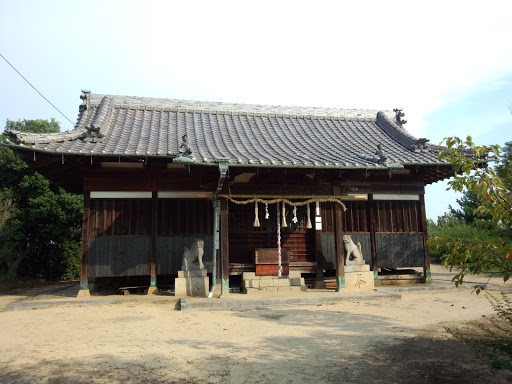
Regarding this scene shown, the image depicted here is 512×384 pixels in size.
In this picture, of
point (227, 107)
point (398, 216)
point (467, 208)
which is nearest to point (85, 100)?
point (227, 107)

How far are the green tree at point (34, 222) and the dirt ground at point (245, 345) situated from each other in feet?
28.5

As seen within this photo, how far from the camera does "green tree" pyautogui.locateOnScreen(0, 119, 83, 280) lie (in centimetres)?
1612

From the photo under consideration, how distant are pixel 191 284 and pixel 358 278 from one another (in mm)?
4865

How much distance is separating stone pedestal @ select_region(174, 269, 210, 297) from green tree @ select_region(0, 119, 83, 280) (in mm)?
9323

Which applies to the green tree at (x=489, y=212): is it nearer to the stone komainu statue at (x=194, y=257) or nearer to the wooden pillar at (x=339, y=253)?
the wooden pillar at (x=339, y=253)

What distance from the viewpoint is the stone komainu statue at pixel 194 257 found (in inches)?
400

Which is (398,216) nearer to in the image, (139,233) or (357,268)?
(357,268)

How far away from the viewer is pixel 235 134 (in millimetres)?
12805

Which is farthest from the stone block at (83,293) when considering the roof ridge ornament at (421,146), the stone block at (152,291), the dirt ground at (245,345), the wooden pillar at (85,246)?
the roof ridge ornament at (421,146)

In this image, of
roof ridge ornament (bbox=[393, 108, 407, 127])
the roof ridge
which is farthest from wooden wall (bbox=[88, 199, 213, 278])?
roof ridge ornament (bbox=[393, 108, 407, 127])

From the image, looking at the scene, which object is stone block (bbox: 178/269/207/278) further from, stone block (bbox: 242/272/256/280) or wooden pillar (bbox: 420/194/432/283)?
wooden pillar (bbox: 420/194/432/283)

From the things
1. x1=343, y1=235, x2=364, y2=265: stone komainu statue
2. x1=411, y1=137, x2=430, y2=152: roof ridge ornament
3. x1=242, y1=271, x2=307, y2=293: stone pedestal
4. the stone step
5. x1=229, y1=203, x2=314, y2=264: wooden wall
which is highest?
x1=411, y1=137, x2=430, y2=152: roof ridge ornament

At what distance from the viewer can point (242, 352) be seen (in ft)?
17.3

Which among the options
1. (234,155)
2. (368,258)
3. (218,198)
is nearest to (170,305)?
(218,198)
